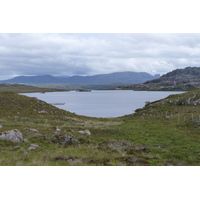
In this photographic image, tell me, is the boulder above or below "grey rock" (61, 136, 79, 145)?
above

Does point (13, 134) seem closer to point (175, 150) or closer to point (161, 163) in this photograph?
point (161, 163)

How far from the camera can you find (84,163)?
14.7 m

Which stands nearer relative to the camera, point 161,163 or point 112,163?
point 112,163

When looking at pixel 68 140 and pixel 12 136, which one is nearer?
pixel 12 136

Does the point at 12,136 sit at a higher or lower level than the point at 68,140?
higher

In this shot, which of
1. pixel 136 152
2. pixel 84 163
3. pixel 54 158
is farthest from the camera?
pixel 136 152

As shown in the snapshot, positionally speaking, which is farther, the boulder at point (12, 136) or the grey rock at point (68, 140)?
the grey rock at point (68, 140)

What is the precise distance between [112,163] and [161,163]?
4283 millimetres

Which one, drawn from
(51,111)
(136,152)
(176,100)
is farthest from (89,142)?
(176,100)

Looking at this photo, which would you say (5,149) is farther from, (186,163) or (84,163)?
(186,163)

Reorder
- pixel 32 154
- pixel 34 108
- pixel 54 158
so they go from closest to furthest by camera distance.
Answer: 1. pixel 54 158
2. pixel 32 154
3. pixel 34 108

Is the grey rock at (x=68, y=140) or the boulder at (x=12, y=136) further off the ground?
the boulder at (x=12, y=136)

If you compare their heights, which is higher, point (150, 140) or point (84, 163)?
point (84, 163)

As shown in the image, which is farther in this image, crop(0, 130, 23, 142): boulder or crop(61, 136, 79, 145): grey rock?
crop(61, 136, 79, 145): grey rock
